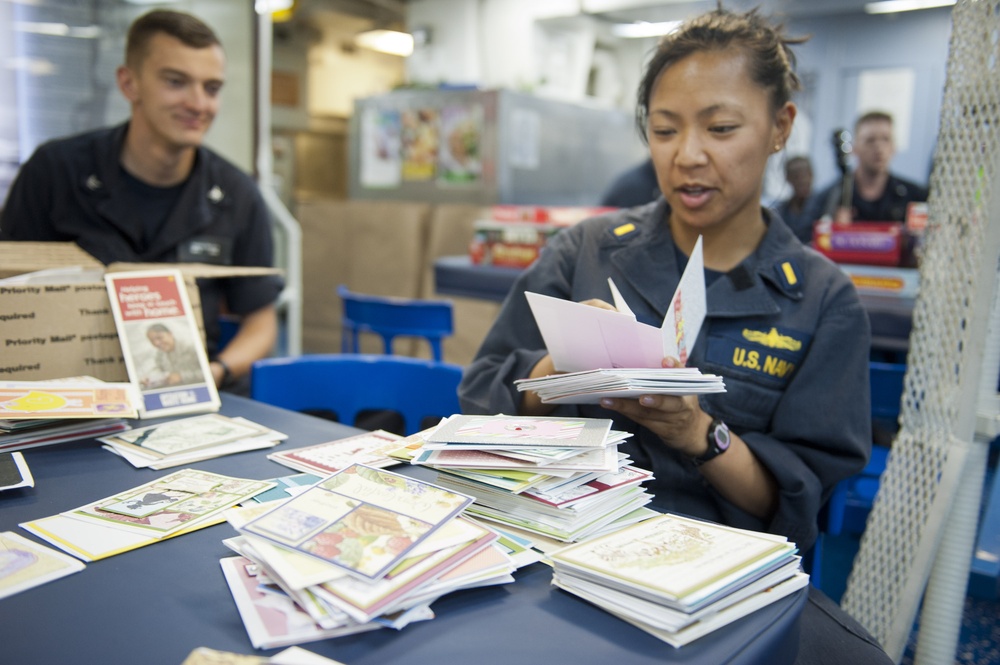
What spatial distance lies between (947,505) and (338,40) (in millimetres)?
8532

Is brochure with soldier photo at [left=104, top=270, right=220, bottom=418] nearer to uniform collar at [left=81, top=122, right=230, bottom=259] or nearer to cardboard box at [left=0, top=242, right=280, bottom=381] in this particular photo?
cardboard box at [left=0, top=242, right=280, bottom=381]

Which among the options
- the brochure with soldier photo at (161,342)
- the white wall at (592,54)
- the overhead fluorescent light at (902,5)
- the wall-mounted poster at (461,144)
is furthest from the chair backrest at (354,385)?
the overhead fluorescent light at (902,5)

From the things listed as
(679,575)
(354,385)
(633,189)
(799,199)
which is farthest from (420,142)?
(679,575)

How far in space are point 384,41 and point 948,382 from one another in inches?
343

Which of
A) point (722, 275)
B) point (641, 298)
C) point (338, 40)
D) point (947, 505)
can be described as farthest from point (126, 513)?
point (338, 40)

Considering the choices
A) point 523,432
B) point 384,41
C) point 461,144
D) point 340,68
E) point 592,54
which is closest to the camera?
point 523,432

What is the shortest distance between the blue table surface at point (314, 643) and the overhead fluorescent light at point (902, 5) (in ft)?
23.3

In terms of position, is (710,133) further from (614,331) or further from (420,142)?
(420,142)

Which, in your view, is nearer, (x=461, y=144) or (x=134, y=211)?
(x=134, y=211)

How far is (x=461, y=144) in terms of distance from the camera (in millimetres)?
5539

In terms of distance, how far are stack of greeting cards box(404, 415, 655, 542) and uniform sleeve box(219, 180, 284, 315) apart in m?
1.66

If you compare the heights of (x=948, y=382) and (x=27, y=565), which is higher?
(x=948, y=382)

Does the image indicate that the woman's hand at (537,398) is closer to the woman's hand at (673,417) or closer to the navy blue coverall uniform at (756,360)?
the navy blue coverall uniform at (756,360)

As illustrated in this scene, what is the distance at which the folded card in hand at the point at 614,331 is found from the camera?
103cm
